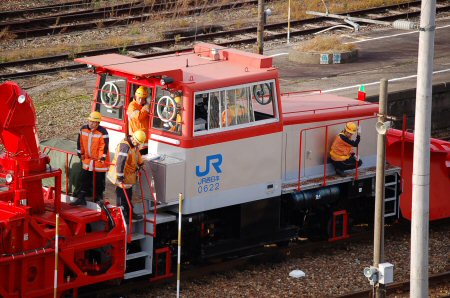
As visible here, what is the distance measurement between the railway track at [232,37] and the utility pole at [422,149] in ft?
48.7

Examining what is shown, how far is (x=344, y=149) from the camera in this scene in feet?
54.3

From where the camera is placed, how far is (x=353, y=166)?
55.4 feet

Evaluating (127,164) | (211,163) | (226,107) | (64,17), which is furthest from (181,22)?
(127,164)

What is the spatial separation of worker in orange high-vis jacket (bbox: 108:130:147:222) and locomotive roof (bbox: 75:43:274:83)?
90 centimetres

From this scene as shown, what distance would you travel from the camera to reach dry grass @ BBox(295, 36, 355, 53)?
91.0ft

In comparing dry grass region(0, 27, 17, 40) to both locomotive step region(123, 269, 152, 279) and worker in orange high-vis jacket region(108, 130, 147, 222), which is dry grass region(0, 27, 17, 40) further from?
locomotive step region(123, 269, 152, 279)

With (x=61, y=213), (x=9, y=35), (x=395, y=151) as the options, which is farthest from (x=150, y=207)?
Answer: (x=9, y=35)

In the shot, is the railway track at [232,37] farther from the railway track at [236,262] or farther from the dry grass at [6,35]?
the railway track at [236,262]

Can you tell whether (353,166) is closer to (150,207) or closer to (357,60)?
(150,207)

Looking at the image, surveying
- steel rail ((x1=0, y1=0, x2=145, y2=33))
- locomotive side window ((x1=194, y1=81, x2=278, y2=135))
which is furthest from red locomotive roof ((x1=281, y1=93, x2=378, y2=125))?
steel rail ((x1=0, y1=0, x2=145, y2=33))

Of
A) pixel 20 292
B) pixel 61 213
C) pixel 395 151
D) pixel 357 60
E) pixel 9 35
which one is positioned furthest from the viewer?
pixel 9 35

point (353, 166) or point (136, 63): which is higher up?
point (136, 63)

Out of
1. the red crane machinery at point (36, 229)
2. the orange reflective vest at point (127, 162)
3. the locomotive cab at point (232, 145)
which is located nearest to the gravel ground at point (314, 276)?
the locomotive cab at point (232, 145)

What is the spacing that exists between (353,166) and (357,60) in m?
11.3
